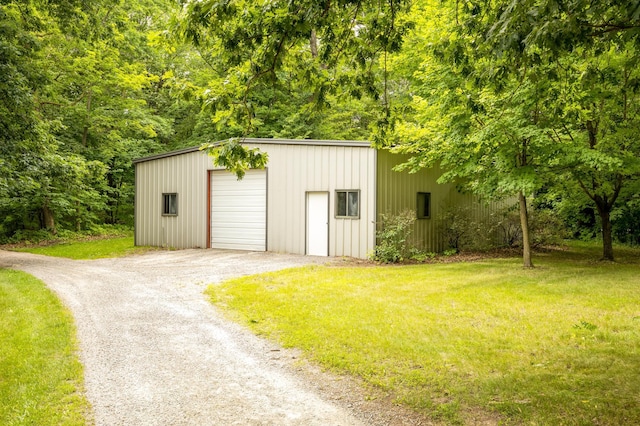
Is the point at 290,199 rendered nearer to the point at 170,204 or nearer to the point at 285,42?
the point at 170,204

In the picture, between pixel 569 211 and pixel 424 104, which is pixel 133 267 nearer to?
pixel 424 104

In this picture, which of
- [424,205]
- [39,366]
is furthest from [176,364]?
[424,205]

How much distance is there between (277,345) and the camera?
18.3ft

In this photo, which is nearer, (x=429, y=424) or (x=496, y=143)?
(x=429, y=424)

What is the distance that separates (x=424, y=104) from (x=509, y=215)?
680 cm

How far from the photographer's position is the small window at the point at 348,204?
45.2 feet

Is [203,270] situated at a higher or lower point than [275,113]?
lower

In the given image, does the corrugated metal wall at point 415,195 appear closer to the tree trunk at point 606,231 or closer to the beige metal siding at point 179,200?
the tree trunk at point 606,231

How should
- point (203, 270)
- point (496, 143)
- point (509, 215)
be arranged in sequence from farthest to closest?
point (509, 215), point (203, 270), point (496, 143)

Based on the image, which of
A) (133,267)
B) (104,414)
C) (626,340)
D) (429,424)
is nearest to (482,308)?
(626,340)

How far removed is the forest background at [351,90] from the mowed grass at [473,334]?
2633mm

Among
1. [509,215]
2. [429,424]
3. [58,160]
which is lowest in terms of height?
[429,424]

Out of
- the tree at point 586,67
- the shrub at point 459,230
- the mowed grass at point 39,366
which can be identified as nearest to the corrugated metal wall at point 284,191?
the shrub at point 459,230

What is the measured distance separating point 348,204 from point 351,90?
8.24 m
